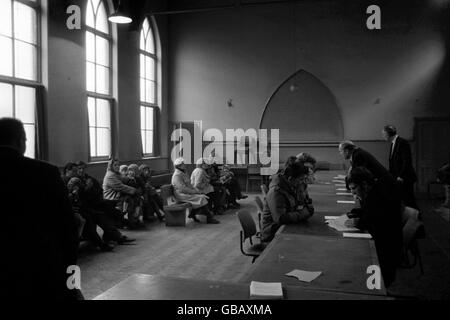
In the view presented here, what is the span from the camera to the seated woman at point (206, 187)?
8.32 m

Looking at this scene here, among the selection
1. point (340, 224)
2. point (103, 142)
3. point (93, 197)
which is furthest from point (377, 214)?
point (103, 142)

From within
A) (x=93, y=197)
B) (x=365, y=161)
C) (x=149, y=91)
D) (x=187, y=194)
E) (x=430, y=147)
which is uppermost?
(x=149, y=91)

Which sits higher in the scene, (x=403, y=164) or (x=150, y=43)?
(x=150, y=43)

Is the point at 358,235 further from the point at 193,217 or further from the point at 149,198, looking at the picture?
the point at 149,198

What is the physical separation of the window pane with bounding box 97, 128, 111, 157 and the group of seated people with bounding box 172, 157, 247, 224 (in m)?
2.02

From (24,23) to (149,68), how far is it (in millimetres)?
5139

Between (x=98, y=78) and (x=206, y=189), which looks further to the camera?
(x=98, y=78)

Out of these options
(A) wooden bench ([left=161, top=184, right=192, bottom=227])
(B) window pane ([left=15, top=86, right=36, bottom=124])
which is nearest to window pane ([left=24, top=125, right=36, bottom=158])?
(B) window pane ([left=15, top=86, right=36, bottom=124])

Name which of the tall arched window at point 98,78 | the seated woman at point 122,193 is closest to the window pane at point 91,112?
the tall arched window at point 98,78

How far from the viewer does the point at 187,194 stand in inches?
Result: 304

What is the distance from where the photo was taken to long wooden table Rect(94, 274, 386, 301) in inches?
79.8

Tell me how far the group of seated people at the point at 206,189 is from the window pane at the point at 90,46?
3.04 m

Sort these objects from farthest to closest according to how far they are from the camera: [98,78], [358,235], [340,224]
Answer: [98,78] → [340,224] → [358,235]

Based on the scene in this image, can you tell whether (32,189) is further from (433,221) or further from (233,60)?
(233,60)
